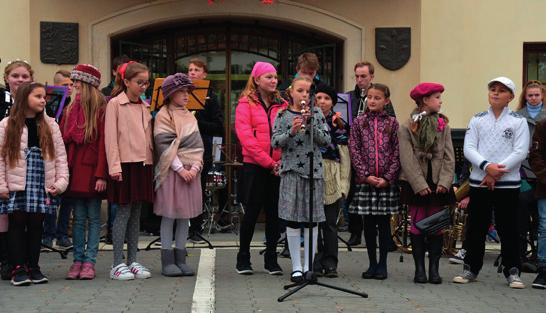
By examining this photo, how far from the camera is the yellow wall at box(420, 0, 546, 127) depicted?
13.0 m

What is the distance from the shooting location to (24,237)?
7.61 metres

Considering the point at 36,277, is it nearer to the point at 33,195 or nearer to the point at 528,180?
the point at 33,195

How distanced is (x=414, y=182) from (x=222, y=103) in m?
5.93

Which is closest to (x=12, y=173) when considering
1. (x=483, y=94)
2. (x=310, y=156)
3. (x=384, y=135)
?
(x=310, y=156)

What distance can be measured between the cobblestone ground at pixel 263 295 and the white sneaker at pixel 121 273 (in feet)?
0.31

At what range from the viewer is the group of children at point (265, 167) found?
7586 millimetres

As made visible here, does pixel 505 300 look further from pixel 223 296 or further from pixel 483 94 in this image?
pixel 483 94

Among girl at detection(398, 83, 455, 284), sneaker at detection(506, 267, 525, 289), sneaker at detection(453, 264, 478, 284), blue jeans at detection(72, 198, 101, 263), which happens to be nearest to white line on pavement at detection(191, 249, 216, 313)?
blue jeans at detection(72, 198, 101, 263)

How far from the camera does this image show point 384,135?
26.2 feet

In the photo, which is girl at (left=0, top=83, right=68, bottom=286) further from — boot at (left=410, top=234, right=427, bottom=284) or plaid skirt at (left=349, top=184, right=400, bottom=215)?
boot at (left=410, top=234, right=427, bottom=284)

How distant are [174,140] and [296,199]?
4.02 ft

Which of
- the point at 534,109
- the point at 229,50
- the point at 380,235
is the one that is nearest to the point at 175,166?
the point at 380,235

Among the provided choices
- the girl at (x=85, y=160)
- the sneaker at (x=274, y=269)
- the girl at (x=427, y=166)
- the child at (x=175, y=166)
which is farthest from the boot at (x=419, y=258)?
the girl at (x=85, y=160)

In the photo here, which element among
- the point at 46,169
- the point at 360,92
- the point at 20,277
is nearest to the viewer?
the point at 20,277
